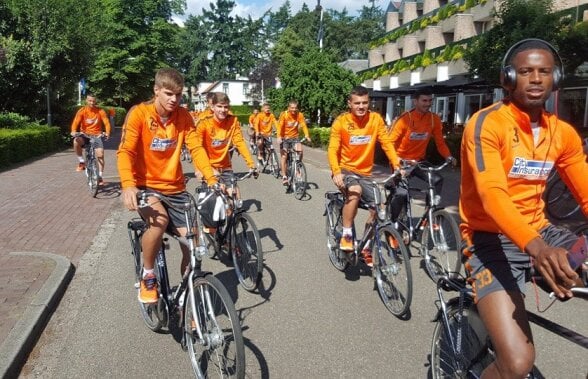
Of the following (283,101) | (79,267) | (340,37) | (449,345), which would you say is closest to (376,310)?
(449,345)

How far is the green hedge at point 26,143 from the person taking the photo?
55.7ft

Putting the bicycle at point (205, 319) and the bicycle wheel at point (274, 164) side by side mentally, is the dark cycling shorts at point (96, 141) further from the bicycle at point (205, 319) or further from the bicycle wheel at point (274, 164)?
the bicycle at point (205, 319)

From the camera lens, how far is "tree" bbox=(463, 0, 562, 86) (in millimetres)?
12695

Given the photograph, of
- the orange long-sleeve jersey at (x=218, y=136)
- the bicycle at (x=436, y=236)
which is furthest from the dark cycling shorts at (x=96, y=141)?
the bicycle at (x=436, y=236)

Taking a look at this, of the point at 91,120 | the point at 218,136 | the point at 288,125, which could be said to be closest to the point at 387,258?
the point at 218,136

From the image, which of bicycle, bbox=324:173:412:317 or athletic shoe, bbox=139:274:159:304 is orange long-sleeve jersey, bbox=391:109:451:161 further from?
athletic shoe, bbox=139:274:159:304

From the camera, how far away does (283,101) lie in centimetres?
2980

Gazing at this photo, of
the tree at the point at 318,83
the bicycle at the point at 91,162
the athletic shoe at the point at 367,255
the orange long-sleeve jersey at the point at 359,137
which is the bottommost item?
the athletic shoe at the point at 367,255

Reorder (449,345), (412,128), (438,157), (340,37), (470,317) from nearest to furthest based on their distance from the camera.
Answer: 1. (470,317)
2. (449,345)
3. (412,128)
4. (438,157)
5. (340,37)

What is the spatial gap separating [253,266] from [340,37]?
284 ft

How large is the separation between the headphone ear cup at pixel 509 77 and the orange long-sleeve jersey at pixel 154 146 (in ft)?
8.59

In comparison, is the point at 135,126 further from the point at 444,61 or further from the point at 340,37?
the point at 340,37

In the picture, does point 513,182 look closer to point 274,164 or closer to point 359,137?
point 359,137

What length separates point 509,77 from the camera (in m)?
2.44
